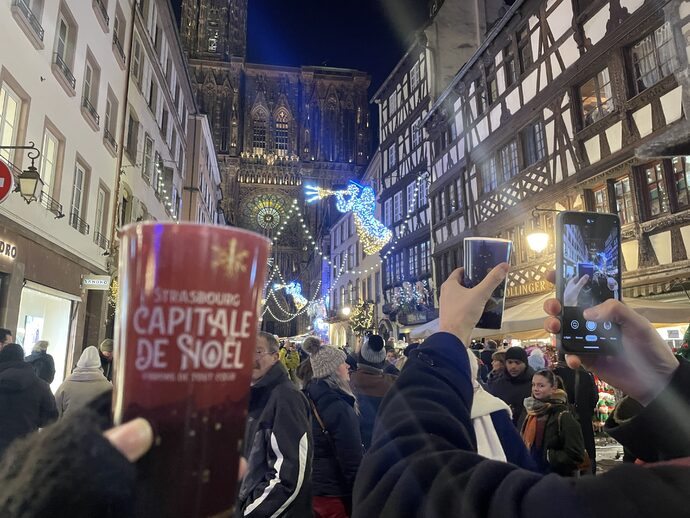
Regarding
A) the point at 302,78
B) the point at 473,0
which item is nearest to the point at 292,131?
the point at 302,78

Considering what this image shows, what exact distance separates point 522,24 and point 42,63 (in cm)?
1190

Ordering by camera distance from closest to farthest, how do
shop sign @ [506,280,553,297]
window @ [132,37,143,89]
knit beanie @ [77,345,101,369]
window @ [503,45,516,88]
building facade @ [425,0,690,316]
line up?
knit beanie @ [77,345,101,369] → building facade @ [425,0,690,316] → shop sign @ [506,280,553,297] → window @ [503,45,516,88] → window @ [132,37,143,89]

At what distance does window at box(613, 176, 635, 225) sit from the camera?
1006 centimetres

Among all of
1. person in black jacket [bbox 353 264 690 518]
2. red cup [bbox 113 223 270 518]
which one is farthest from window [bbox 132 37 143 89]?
red cup [bbox 113 223 270 518]

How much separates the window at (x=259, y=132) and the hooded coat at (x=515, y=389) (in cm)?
5102

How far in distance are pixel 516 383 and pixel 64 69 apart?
10.2 meters

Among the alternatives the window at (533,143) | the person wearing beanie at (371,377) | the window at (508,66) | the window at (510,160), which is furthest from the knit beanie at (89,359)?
the window at (508,66)

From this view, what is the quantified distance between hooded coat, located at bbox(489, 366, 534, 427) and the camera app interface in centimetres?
409

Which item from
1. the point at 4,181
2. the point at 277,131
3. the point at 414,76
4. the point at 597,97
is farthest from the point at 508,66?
the point at 277,131

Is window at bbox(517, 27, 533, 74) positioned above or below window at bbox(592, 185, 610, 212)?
above

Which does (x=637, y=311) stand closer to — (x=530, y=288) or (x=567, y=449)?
(x=567, y=449)

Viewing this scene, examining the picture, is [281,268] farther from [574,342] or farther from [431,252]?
[574,342]

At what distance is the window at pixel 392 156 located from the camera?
25.4 meters

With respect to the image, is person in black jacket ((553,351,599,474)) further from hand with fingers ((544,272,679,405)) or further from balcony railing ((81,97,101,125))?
balcony railing ((81,97,101,125))
